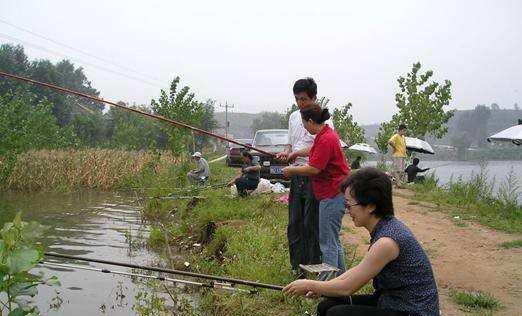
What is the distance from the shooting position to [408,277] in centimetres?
266

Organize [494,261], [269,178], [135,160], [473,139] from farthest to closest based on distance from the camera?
1. [473,139]
2. [135,160]
3. [269,178]
4. [494,261]

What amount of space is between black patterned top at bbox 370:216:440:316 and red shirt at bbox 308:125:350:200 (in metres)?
1.53

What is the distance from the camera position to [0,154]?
16.7 metres

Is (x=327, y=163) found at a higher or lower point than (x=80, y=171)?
higher

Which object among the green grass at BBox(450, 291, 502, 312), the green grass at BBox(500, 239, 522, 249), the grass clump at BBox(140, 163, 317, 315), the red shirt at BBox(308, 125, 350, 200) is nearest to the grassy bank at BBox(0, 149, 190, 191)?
the grass clump at BBox(140, 163, 317, 315)

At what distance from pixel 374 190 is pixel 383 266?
1.36 feet

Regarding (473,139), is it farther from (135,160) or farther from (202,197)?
(202,197)

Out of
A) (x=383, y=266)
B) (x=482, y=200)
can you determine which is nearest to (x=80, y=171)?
(x=482, y=200)

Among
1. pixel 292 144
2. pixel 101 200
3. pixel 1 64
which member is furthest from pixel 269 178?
pixel 1 64

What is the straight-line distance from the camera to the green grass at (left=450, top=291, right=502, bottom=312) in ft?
15.1

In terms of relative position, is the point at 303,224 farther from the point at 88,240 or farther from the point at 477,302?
the point at 88,240

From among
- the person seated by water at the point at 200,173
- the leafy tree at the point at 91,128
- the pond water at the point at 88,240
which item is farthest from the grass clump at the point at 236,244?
the leafy tree at the point at 91,128

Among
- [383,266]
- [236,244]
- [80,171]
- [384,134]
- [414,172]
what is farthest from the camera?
[384,134]

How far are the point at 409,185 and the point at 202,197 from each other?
6.79 meters
